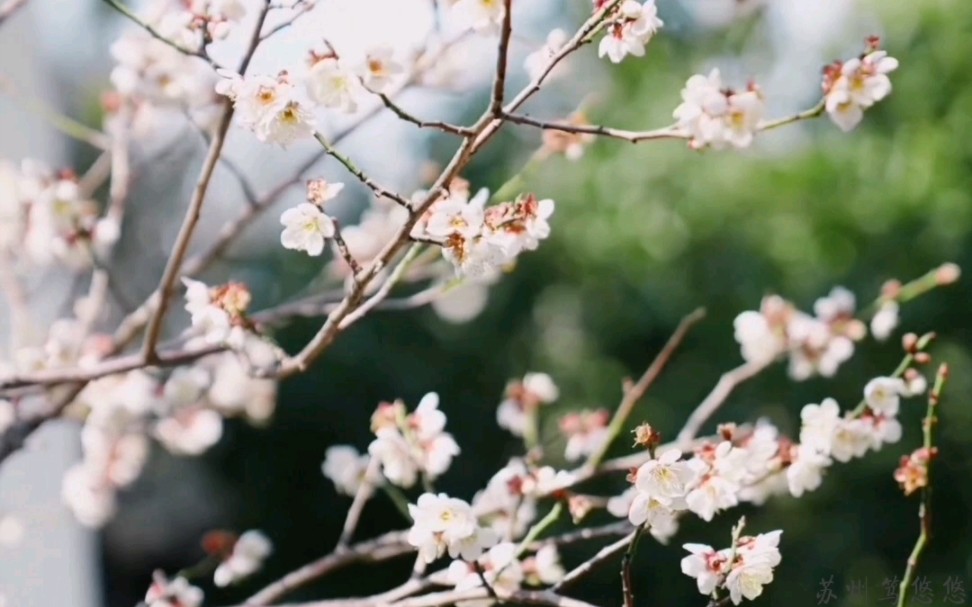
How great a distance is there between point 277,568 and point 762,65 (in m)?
2.50

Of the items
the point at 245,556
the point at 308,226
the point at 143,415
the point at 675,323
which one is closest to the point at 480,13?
the point at 308,226

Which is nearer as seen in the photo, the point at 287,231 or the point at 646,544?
the point at 287,231

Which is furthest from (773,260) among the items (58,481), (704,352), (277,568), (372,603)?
(372,603)

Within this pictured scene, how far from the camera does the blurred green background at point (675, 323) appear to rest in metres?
3.61

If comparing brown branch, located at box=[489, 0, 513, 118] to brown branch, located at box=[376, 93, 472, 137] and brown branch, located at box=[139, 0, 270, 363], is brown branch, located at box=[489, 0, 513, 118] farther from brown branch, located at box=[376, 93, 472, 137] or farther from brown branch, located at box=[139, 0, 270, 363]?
brown branch, located at box=[139, 0, 270, 363]

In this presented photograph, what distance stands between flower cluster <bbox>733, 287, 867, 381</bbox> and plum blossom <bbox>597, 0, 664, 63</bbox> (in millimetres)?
515

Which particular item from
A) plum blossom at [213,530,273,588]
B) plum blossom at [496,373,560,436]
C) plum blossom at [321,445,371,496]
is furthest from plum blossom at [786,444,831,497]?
plum blossom at [213,530,273,588]

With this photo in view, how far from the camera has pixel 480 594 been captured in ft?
2.55

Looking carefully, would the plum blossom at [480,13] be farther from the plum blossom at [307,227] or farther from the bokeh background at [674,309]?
the bokeh background at [674,309]

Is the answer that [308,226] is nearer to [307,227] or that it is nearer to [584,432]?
[307,227]

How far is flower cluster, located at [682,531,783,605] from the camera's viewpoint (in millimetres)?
692

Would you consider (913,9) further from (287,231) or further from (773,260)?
(287,231)

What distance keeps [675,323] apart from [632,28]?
10.7ft

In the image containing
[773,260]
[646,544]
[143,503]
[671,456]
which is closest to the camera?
[671,456]
